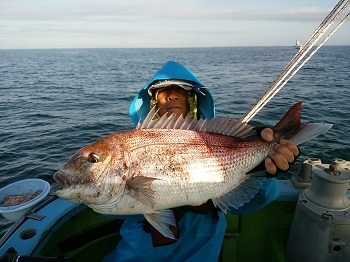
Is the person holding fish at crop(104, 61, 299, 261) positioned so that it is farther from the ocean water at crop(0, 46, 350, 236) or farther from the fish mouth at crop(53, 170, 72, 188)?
the ocean water at crop(0, 46, 350, 236)

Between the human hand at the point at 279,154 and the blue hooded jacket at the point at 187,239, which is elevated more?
the human hand at the point at 279,154

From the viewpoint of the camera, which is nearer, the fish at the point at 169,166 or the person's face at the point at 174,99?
the fish at the point at 169,166

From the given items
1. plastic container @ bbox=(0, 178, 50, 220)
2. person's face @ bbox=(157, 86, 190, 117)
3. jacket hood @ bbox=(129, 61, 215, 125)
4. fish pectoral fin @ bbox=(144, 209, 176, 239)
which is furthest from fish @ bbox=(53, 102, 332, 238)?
plastic container @ bbox=(0, 178, 50, 220)

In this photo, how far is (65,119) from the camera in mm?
18062

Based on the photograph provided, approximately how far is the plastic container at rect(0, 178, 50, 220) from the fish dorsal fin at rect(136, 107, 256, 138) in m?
2.37

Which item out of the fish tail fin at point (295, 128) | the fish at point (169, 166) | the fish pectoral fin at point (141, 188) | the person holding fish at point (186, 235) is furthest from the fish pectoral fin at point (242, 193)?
the fish pectoral fin at point (141, 188)

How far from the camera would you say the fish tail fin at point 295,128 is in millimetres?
2430

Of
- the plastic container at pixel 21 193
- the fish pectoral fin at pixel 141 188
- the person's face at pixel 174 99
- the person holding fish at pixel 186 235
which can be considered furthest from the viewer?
the plastic container at pixel 21 193

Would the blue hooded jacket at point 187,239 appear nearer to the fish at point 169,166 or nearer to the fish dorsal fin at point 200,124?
the fish at point 169,166

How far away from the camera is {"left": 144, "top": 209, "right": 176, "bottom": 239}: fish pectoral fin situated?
7.64ft

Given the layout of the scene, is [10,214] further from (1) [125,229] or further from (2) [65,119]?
(2) [65,119]

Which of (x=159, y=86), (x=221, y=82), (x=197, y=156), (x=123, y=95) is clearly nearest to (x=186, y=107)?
(x=159, y=86)

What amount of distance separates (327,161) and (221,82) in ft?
71.9

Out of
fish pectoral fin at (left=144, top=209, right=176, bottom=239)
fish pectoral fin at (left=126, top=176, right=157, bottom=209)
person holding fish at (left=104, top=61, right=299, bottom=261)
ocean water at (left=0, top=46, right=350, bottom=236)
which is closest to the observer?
fish pectoral fin at (left=126, top=176, right=157, bottom=209)
